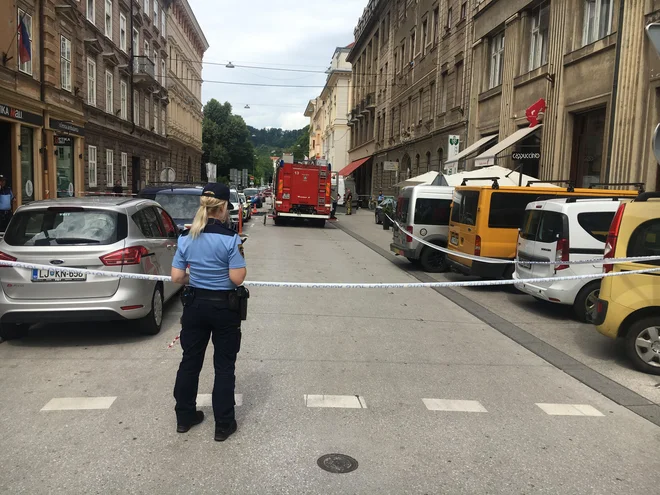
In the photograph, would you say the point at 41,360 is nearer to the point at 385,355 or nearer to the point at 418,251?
the point at 385,355

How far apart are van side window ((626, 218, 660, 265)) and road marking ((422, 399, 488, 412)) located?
Result: 260 cm

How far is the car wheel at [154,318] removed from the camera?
6770 mm

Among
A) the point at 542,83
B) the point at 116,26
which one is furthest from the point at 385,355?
the point at 116,26

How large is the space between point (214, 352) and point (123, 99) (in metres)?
32.3

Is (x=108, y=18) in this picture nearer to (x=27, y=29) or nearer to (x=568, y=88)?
(x=27, y=29)

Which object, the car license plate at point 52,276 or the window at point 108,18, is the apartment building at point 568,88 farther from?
the window at point 108,18

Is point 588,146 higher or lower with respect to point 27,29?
lower

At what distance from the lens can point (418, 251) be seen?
1345 centimetres

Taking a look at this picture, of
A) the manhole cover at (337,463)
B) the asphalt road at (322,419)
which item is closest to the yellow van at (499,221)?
the asphalt road at (322,419)

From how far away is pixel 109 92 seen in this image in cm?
3047

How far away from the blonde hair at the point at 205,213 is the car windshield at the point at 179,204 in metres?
8.54

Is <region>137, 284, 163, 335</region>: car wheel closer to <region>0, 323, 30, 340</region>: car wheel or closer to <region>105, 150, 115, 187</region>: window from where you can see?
<region>0, 323, 30, 340</region>: car wheel

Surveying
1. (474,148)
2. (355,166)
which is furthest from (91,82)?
(355,166)

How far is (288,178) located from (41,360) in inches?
847
